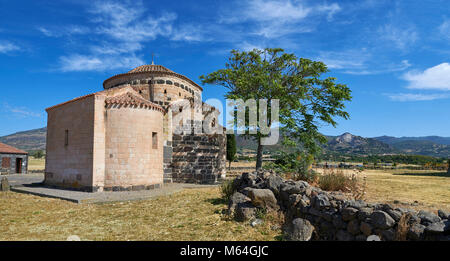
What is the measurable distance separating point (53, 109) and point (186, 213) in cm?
1262

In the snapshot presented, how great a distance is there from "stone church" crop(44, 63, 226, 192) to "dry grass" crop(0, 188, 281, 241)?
293 cm

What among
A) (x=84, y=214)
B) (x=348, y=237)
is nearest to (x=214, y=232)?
(x=348, y=237)

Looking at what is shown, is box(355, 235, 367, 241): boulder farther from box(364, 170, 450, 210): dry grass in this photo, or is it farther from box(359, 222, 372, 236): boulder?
box(364, 170, 450, 210): dry grass

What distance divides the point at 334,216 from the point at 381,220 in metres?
1.05

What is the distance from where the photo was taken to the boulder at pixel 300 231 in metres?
5.68

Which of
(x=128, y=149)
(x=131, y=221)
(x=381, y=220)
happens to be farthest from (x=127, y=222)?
(x=381, y=220)

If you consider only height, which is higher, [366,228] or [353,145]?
[353,145]

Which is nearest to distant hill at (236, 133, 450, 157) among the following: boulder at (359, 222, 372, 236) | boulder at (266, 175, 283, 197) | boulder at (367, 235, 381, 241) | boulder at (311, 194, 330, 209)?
boulder at (266, 175, 283, 197)

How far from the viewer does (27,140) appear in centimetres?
15575

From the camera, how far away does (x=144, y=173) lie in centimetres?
1384

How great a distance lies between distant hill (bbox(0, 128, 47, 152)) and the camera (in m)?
140

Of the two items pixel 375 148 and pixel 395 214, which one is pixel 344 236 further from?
pixel 375 148

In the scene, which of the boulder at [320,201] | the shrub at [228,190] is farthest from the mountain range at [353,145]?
the boulder at [320,201]
